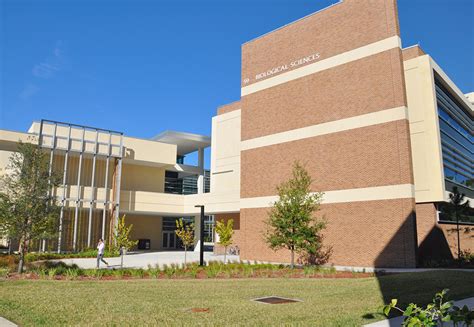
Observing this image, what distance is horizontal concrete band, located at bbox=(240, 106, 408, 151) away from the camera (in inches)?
936

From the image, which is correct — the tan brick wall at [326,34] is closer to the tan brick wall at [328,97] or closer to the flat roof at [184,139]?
the tan brick wall at [328,97]

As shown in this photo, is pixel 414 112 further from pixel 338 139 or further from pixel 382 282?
pixel 382 282

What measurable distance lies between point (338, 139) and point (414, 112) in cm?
499

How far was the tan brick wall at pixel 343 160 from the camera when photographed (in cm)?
2336

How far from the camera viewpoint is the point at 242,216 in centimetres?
3173

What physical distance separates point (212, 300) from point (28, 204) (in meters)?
12.1

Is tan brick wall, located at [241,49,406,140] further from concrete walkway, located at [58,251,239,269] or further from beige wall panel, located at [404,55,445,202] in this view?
concrete walkway, located at [58,251,239,269]

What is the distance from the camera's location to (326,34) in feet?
91.8

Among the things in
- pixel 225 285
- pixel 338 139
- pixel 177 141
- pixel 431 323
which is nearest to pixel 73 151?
pixel 177 141

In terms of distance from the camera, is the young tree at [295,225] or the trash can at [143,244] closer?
the young tree at [295,225]

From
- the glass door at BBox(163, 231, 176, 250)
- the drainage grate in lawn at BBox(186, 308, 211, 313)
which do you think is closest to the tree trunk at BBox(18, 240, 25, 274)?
the drainage grate in lawn at BBox(186, 308, 211, 313)

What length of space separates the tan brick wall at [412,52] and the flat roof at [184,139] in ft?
77.1

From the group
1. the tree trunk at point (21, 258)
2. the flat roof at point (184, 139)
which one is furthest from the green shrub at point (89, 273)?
the flat roof at point (184, 139)

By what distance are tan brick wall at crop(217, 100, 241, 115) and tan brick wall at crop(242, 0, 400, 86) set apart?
5.35 meters
